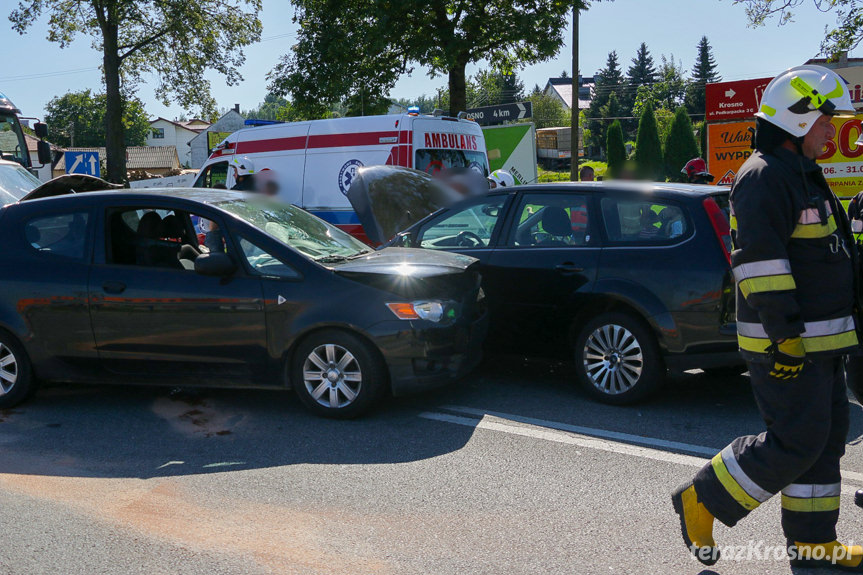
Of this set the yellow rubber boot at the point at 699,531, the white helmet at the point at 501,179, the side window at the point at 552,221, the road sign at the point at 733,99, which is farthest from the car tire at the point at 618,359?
the road sign at the point at 733,99

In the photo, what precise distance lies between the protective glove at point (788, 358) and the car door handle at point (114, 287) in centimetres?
434

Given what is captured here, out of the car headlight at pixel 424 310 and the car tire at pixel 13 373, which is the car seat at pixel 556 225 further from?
the car tire at pixel 13 373

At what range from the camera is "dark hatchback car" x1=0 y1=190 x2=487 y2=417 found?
557 centimetres

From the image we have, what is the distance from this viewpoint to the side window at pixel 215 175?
497 inches

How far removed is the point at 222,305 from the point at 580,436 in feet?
8.19

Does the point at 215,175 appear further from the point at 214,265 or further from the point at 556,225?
the point at 556,225

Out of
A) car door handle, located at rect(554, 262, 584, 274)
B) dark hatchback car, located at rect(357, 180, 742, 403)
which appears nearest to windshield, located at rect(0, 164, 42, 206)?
dark hatchback car, located at rect(357, 180, 742, 403)

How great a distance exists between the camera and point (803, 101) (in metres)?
3.20

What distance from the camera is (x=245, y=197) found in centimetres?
650

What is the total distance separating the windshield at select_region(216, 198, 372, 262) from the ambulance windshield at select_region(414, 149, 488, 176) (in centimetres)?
476

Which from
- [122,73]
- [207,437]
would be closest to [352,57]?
[122,73]

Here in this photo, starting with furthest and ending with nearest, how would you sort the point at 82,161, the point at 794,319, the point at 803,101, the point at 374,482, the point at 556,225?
the point at 82,161 → the point at 556,225 → the point at 374,482 → the point at 803,101 → the point at 794,319

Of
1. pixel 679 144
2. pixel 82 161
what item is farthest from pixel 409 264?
pixel 679 144

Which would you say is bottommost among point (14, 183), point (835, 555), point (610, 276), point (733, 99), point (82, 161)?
point (835, 555)
